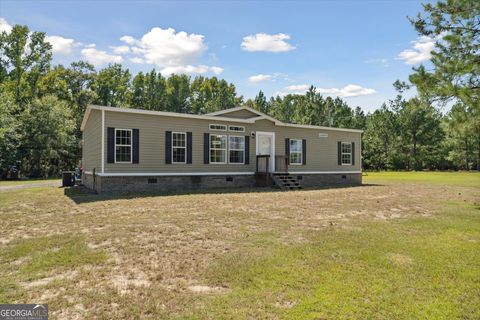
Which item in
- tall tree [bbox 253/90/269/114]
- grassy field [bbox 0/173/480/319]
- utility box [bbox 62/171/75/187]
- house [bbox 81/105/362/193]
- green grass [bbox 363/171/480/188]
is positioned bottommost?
green grass [bbox 363/171/480/188]

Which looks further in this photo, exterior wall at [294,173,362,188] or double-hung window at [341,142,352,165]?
double-hung window at [341,142,352,165]

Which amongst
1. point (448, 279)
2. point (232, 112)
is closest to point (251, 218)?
point (448, 279)

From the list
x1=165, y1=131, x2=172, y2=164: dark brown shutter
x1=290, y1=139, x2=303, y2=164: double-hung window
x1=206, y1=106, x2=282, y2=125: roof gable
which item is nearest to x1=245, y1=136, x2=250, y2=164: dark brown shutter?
x1=206, y1=106, x2=282, y2=125: roof gable

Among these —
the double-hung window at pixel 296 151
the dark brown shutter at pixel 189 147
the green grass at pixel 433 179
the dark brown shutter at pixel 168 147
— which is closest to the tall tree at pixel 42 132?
the dark brown shutter at pixel 168 147

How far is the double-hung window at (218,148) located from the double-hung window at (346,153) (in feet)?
26.3

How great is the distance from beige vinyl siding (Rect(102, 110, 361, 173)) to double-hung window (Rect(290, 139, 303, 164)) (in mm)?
234

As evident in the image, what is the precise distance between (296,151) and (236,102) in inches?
1323

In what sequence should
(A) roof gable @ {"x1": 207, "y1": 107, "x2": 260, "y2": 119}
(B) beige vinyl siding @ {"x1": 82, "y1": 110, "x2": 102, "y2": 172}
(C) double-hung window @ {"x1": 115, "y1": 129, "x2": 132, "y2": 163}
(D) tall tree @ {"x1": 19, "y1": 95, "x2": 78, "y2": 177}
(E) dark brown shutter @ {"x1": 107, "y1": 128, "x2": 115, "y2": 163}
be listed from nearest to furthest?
1. (E) dark brown shutter @ {"x1": 107, "y1": 128, "x2": 115, "y2": 163}
2. (C) double-hung window @ {"x1": 115, "y1": 129, "x2": 132, "y2": 163}
3. (B) beige vinyl siding @ {"x1": 82, "y1": 110, "x2": 102, "y2": 172}
4. (A) roof gable @ {"x1": 207, "y1": 107, "x2": 260, "y2": 119}
5. (D) tall tree @ {"x1": 19, "y1": 95, "x2": 78, "y2": 177}

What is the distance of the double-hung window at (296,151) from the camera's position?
56.6 feet

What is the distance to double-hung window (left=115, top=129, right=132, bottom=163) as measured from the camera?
40.5 feet

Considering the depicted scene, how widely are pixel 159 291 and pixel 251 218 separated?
13.1ft

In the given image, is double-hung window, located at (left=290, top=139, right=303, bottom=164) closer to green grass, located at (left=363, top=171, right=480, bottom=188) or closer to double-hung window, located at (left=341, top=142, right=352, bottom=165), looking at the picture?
double-hung window, located at (left=341, top=142, right=352, bottom=165)

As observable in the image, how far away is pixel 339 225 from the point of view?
6.59m

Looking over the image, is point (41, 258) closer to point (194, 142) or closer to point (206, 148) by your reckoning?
point (194, 142)
